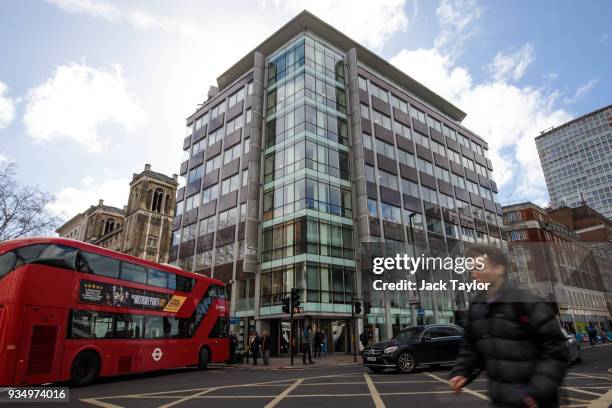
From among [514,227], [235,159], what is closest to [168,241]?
[235,159]

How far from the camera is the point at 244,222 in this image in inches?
1198

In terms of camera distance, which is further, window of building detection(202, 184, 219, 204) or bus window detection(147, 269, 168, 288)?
window of building detection(202, 184, 219, 204)

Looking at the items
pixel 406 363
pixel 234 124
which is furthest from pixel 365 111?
pixel 406 363

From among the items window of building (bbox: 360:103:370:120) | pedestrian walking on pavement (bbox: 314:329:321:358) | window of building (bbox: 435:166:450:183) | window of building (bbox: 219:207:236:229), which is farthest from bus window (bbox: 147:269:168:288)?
window of building (bbox: 435:166:450:183)

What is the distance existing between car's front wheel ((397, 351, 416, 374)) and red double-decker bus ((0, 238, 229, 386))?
26.4 feet

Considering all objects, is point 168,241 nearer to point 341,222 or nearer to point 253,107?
point 253,107

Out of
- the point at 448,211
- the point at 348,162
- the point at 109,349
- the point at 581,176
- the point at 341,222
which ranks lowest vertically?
the point at 109,349

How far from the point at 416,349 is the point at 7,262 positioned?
39.3 feet

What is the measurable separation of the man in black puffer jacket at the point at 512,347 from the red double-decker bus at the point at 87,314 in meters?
10.5

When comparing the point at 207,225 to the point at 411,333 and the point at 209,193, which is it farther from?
the point at 411,333

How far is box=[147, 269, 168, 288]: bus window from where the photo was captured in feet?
43.4

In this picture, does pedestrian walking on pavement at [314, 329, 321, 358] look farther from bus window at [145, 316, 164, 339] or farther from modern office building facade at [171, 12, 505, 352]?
bus window at [145, 316, 164, 339]

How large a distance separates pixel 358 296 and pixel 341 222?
5690 millimetres

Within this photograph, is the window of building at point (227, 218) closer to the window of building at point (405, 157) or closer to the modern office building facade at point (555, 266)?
the window of building at point (405, 157)
